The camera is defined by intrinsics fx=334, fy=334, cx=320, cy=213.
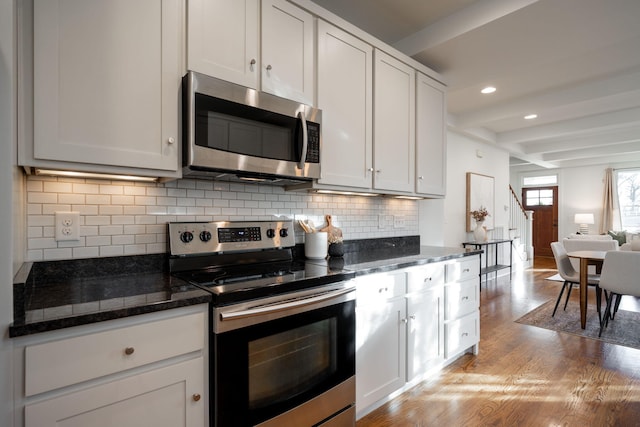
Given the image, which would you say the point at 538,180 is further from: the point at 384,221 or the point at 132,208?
the point at 132,208

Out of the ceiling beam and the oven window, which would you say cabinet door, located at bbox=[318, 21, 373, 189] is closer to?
the ceiling beam

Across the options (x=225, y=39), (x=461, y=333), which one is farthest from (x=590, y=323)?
(x=225, y=39)

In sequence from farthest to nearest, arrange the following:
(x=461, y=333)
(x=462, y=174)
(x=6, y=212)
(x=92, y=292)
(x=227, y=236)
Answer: (x=462, y=174) < (x=461, y=333) < (x=227, y=236) < (x=92, y=292) < (x=6, y=212)

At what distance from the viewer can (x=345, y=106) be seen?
2223mm

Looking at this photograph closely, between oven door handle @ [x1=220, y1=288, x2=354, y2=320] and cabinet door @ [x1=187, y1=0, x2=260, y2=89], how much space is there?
1116 millimetres

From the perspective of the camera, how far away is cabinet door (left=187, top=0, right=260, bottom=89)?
1.56m

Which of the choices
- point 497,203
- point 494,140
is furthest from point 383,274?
point 497,203

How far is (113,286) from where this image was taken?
1347 mm

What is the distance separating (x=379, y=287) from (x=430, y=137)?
1.58m

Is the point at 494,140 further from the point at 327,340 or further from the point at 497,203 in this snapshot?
the point at 327,340

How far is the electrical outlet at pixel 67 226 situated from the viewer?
4.78 ft

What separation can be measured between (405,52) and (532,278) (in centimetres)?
548

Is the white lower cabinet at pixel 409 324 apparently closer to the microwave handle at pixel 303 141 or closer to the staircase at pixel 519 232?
the microwave handle at pixel 303 141

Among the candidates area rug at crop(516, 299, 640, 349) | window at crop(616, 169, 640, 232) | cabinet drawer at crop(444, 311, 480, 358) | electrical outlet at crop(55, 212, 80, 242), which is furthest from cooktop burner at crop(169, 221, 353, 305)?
window at crop(616, 169, 640, 232)
